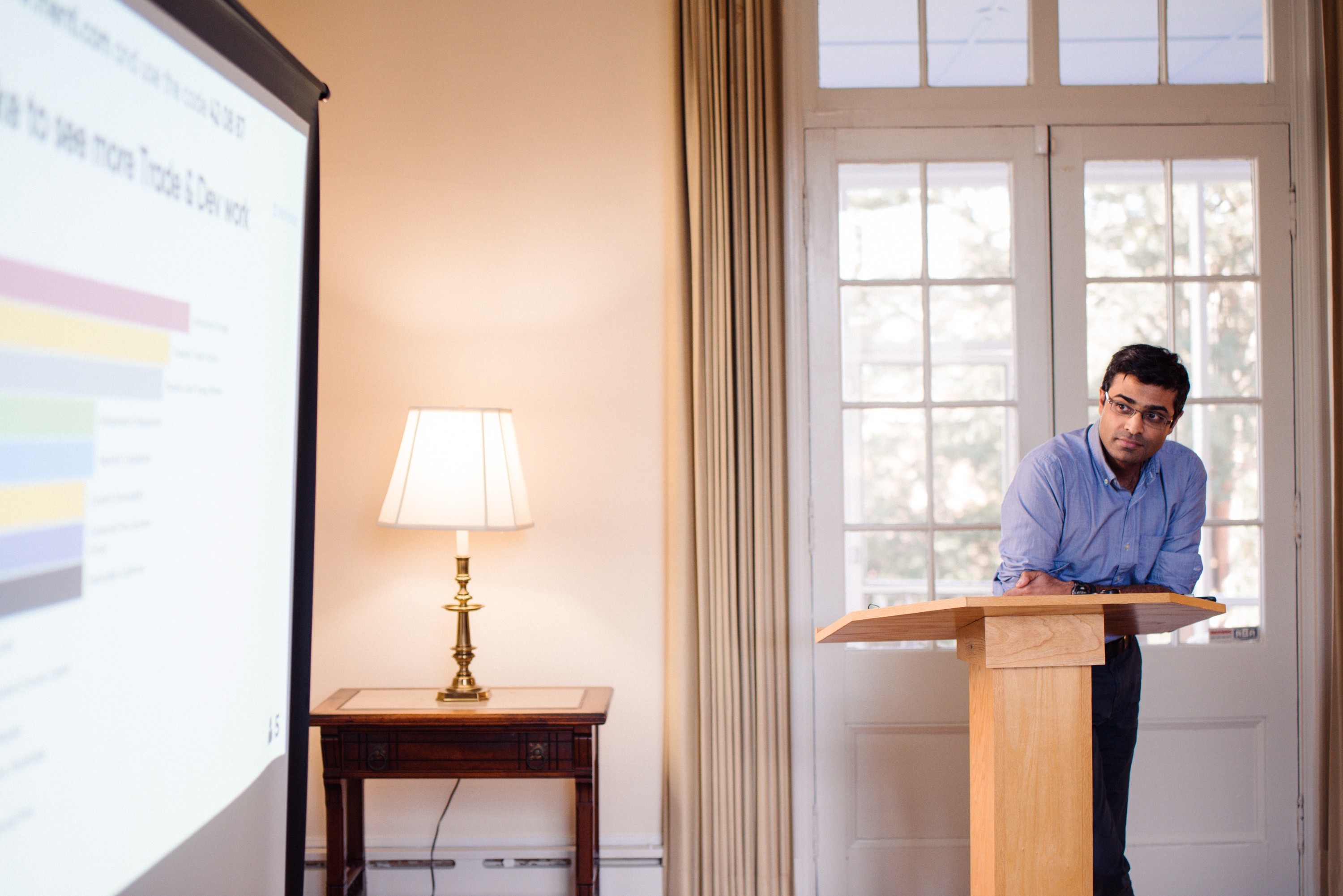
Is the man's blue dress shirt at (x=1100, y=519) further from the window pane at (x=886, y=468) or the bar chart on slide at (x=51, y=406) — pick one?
the bar chart on slide at (x=51, y=406)

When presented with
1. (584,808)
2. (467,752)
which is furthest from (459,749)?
(584,808)

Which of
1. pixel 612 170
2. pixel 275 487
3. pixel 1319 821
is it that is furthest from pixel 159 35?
pixel 1319 821

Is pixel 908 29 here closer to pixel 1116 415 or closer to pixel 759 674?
pixel 1116 415

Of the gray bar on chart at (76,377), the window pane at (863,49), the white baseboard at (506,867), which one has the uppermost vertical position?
the window pane at (863,49)

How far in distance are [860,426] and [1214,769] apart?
157 centimetres

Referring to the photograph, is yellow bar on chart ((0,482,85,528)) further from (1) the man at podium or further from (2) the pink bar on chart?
(1) the man at podium

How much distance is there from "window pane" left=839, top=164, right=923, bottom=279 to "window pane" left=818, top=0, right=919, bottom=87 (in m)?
0.29

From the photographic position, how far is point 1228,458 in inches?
103

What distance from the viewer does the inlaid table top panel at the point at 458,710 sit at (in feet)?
7.22

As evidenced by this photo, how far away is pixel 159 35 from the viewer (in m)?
1.13

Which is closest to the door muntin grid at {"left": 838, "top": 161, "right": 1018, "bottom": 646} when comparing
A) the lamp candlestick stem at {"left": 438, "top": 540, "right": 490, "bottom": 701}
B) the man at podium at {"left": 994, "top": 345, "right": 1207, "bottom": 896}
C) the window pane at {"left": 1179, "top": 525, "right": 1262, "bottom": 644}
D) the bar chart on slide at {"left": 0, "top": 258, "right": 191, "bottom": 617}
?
the man at podium at {"left": 994, "top": 345, "right": 1207, "bottom": 896}

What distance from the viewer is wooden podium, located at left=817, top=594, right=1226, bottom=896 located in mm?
1456

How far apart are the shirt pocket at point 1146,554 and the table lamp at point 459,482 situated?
161cm

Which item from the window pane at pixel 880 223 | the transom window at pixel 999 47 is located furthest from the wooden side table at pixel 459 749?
the transom window at pixel 999 47
